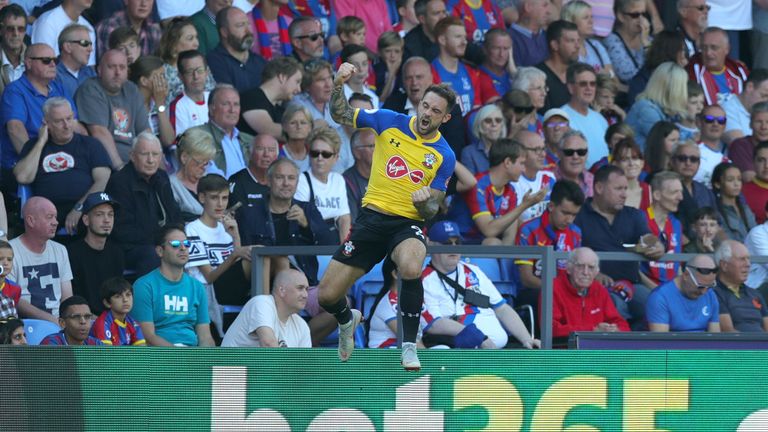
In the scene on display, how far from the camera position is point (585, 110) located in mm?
15969

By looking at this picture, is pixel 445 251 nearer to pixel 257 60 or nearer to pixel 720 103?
pixel 257 60

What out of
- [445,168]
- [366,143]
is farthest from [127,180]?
[445,168]

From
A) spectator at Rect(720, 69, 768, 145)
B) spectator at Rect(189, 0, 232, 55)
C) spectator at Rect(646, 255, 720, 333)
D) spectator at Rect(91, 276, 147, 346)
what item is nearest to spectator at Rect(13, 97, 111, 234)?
spectator at Rect(91, 276, 147, 346)

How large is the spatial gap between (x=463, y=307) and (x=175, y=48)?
4047mm

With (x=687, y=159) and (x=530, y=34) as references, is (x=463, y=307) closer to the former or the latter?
(x=687, y=159)

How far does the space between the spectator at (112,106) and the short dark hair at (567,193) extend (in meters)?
3.90

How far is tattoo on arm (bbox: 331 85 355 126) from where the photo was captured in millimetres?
10000

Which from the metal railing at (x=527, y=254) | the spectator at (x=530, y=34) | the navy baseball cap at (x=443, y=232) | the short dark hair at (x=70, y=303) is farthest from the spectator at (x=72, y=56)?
the spectator at (x=530, y=34)

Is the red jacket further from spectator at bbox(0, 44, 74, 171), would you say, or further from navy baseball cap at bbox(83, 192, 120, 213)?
spectator at bbox(0, 44, 74, 171)

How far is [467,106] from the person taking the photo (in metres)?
15.7

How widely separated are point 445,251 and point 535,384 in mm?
1391

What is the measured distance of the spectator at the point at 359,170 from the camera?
13.9 meters

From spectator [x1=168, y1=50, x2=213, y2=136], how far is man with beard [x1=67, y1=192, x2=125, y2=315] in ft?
5.73

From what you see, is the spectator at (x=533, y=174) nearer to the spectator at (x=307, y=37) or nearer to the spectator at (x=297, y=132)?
the spectator at (x=297, y=132)
